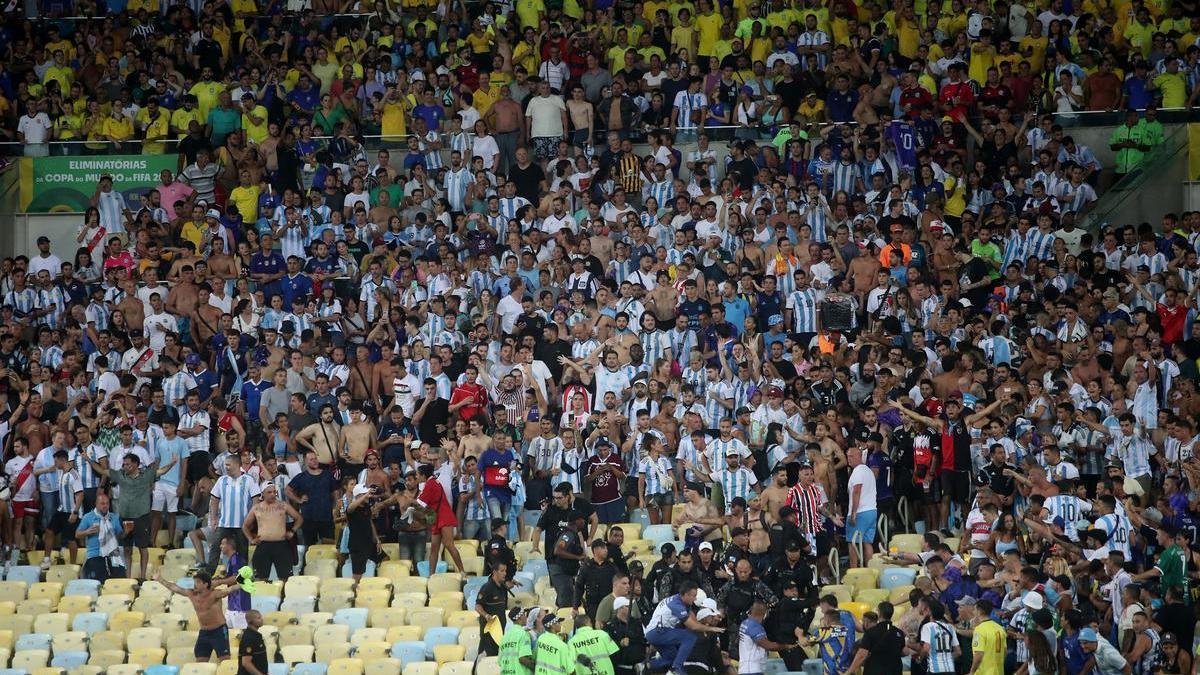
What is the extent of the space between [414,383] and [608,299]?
253 cm

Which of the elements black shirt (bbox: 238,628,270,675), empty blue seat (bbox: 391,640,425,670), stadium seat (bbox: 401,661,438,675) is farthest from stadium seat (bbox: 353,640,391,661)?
black shirt (bbox: 238,628,270,675)

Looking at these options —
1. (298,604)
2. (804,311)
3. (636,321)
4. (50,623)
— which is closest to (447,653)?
(298,604)

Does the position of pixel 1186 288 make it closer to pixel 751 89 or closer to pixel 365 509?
pixel 751 89

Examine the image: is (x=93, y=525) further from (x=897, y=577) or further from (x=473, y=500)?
(x=897, y=577)

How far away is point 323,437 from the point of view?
810 inches

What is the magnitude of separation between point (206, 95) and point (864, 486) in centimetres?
1290

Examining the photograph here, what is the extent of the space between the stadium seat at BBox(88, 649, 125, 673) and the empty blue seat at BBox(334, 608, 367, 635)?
2026 mm

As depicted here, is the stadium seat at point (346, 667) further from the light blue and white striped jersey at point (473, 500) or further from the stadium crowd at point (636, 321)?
the light blue and white striped jersey at point (473, 500)

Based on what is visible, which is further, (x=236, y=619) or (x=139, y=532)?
(x=139, y=532)

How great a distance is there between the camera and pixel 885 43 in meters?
26.8

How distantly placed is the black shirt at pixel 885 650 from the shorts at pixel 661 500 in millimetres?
4327

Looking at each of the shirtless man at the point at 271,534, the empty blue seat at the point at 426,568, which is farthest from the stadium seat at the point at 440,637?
the shirtless man at the point at 271,534

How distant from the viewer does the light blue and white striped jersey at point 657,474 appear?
19.8 m

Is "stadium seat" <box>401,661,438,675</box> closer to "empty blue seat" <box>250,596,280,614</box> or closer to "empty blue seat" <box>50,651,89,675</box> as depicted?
"empty blue seat" <box>250,596,280,614</box>
